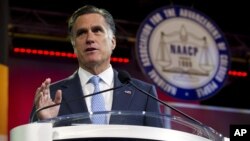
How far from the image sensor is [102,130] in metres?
1.66

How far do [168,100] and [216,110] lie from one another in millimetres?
686

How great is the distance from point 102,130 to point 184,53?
4.70 meters

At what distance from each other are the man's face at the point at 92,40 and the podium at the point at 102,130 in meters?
0.69

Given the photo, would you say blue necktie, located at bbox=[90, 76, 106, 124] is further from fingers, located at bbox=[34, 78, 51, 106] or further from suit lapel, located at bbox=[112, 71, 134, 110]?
fingers, located at bbox=[34, 78, 51, 106]

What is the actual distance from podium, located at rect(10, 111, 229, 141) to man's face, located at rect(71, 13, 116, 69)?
0.69 m

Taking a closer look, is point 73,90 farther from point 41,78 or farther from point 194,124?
point 41,78

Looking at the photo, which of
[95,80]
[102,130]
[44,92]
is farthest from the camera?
[95,80]

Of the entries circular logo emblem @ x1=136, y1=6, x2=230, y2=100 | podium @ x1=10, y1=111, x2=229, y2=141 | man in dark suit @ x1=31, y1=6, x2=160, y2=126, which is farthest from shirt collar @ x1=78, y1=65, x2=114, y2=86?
circular logo emblem @ x1=136, y1=6, x2=230, y2=100

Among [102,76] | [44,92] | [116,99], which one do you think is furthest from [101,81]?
[44,92]

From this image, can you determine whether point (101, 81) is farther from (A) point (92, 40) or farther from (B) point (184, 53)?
(B) point (184, 53)

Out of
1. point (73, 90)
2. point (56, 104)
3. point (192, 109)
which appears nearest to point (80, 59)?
point (73, 90)

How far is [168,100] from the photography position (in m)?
6.39

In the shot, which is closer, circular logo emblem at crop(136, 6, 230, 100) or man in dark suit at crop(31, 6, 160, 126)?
man in dark suit at crop(31, 6, 160, 126)

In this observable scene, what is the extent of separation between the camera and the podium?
5.43 ft
